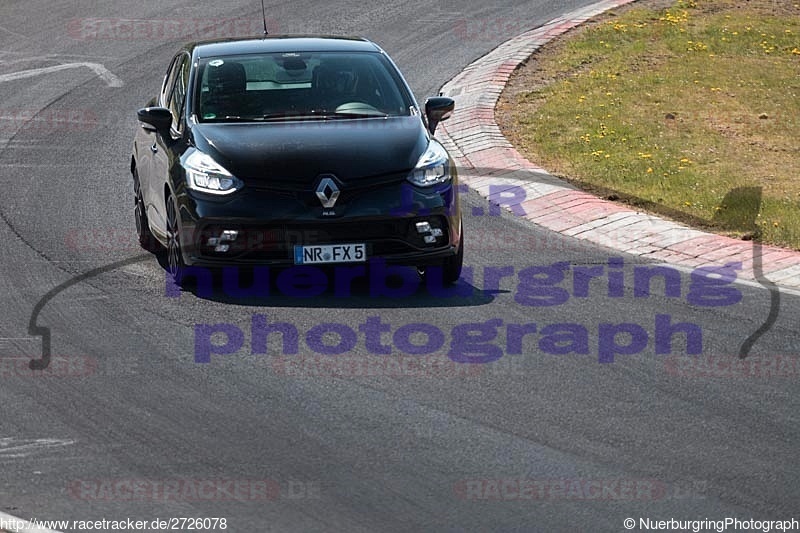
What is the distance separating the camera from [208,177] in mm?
9750

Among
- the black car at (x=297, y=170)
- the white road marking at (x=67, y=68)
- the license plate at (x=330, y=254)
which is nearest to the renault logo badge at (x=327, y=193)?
the black car at (x=297, y=170)

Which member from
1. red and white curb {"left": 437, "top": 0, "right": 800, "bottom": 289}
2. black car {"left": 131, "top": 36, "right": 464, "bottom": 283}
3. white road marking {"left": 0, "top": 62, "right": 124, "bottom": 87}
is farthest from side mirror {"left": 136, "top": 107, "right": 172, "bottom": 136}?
white road marking {"left": 0, "top": 62, "right": 124, "bottom": 87}

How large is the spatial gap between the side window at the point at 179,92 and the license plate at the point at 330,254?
1.64 m

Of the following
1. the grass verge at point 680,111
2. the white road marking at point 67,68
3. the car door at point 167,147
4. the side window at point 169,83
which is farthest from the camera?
the white road marking at point 67,68

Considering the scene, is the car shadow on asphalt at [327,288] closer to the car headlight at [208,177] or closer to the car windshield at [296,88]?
the car headlight at [208,177]

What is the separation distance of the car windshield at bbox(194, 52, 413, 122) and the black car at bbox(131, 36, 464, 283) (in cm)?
1

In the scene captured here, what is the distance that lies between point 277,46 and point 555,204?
3082 mm

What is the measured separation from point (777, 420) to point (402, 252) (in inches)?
128

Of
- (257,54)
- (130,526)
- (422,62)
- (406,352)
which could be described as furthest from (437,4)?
(130,526)

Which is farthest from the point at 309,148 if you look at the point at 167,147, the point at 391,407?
the point at 391,407

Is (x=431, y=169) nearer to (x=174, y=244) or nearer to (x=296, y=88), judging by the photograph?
(x=296, y=88)

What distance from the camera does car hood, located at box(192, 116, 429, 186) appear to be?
31.8ft

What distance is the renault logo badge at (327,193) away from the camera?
9594 mm

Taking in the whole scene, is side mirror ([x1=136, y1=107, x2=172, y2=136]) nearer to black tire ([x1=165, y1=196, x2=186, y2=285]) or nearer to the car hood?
the car hood
